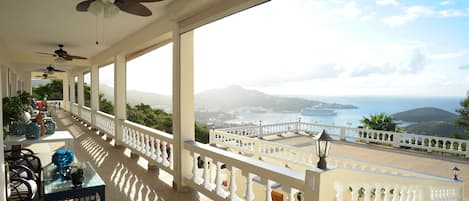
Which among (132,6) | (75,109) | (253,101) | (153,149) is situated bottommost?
(153,149)

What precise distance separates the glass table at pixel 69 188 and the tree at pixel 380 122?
34.4 ft

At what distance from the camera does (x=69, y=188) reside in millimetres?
2369

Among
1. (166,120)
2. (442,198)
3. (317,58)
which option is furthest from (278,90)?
(442,198)

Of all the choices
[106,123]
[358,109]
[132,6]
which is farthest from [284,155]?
[358,109]

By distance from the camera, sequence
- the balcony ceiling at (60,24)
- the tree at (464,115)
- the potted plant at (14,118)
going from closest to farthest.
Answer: the balcony ceiling at (60,24)
the potted plant at (14,118)
the tree at (464,115)

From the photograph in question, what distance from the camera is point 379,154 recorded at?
796 cm

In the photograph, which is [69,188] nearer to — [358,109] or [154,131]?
[154,131]

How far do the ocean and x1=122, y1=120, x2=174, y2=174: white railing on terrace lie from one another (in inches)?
231

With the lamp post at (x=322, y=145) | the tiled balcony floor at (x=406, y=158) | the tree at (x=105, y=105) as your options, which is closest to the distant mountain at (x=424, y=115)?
the tiled balcony floor at (x=406, y=158)

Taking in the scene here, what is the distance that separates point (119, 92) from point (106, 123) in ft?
5.32

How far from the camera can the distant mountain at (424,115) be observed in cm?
1107

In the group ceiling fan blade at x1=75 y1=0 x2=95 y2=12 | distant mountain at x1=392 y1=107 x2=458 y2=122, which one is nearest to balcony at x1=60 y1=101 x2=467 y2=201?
ceiling fan blade at x1=75 y1=0 x2=95 y2=12

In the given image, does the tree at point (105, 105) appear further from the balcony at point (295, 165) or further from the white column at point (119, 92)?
the white column at point (119, 92)

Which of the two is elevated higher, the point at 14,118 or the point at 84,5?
the point at 84,5
